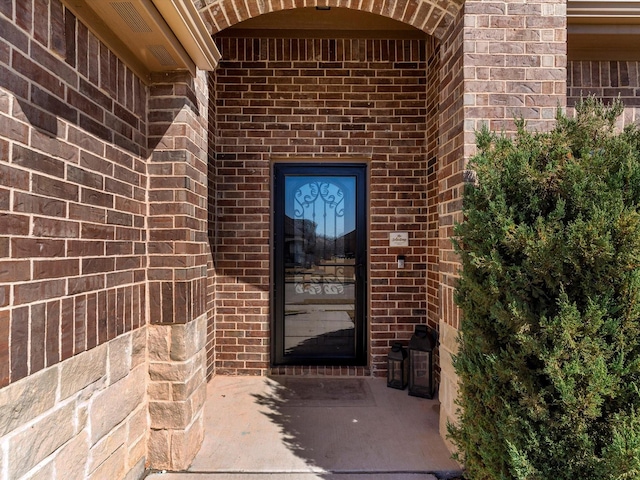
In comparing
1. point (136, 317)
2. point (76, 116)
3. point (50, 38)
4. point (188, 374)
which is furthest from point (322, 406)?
point (50, 38)

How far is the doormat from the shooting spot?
3.25 meters

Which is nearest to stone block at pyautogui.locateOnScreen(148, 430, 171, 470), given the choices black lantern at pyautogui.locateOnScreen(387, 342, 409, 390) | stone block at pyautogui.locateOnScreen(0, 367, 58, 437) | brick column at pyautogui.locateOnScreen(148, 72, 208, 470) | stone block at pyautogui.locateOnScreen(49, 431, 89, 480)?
brick column at pyautogui.locateOnScreen(148, 72, 208, 470)

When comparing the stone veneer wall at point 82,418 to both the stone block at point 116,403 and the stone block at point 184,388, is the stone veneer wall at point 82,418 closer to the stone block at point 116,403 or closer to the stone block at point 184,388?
the stone block at point 116,403

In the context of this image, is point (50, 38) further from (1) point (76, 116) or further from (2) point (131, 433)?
(2) point (131, 433)

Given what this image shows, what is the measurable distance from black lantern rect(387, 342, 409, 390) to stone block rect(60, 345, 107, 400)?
2.55 m

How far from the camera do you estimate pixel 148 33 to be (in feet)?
6.26

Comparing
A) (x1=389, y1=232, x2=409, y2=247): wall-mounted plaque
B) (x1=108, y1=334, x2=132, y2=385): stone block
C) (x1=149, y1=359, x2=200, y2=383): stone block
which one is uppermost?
(x1=389, y1=232, x2=409, y2=247): wall-mounted plaque

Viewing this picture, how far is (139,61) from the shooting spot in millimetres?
2189

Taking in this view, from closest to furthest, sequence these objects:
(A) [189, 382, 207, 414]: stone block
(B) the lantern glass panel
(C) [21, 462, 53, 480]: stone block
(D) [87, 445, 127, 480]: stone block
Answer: (C) [21, 462, 53, 480]: stone block
(D) [87, 445, 127, 480]: stone block
(A) [189, 382, 207, 414]: stone block
(B) the lantern glass panel

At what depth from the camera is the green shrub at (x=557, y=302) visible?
151cm

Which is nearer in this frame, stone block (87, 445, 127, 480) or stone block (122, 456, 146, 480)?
stone block (87, 445, 127, 480)

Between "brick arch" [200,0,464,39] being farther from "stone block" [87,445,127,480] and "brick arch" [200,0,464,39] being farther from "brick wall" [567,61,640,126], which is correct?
"stone block" [87,445,127,480]

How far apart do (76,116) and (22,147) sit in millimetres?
377

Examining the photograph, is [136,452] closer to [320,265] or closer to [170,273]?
[170,273]
